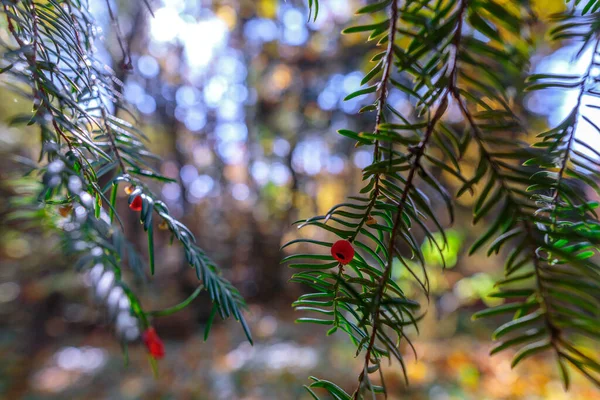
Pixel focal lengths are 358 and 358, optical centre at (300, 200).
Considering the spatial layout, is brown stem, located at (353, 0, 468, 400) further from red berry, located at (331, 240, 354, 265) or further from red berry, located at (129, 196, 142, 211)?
red berry, located at (129, 196, 142, 211)

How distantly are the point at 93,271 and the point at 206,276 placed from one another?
0.22 m

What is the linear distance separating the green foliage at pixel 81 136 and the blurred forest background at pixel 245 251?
1.17 m

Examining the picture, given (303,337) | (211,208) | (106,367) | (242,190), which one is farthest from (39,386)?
(242,190)

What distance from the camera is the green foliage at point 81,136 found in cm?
20

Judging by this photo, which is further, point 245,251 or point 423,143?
point 245,251

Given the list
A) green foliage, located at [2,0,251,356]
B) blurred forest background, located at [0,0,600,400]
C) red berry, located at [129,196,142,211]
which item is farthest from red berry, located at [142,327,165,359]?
blurred forest background, located at [0,0,600,400]

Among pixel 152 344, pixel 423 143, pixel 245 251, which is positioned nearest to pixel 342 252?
pixel 423 143

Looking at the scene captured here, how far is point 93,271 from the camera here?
397mm

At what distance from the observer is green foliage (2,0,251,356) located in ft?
0.65

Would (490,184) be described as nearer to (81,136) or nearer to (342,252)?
(342,252)

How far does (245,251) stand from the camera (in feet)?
10.2

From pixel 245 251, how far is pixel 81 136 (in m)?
2.95

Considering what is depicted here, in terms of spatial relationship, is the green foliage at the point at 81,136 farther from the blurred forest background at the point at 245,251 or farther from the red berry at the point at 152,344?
the blurred forest background at the point at 245,251

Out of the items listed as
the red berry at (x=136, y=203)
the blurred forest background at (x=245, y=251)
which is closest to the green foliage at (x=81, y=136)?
the red berry at (x=136, y=203)
